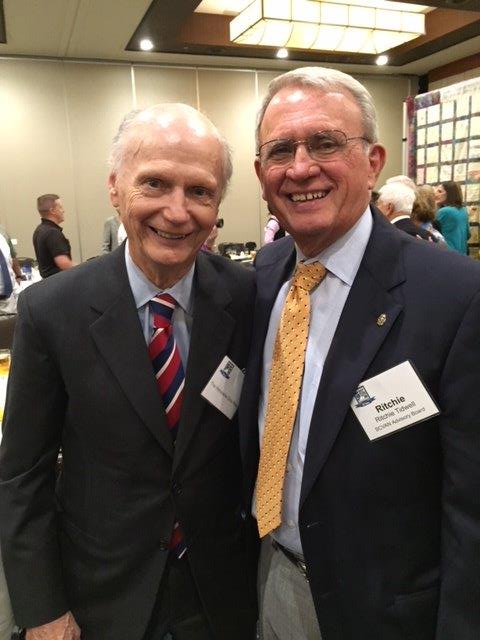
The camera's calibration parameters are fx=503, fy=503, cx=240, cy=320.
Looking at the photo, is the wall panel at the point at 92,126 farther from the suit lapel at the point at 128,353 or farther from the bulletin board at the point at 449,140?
the suit lapel at the point at 128,353

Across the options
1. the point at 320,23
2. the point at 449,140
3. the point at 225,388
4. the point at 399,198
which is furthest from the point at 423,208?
the point at 225,388

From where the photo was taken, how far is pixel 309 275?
3.92ft

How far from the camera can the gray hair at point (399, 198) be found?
408 centimetres

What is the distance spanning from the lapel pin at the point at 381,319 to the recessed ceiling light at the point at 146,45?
686 cm

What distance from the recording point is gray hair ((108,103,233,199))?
1.14 m

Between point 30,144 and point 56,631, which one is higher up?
point 30,144

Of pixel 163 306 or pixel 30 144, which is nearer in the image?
pixel 163 306

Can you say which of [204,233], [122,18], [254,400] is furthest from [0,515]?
[122,18]

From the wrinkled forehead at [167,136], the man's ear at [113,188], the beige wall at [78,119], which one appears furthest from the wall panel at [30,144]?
the wrinkled forehead at [167,136]

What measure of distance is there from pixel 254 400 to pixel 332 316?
310 millimetres

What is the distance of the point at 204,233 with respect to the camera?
3.92 ft

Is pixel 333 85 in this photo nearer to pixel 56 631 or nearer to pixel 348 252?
pixel 348 252

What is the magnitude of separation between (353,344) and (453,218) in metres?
5.15

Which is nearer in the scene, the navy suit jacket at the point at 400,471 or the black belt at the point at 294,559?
the navy suit jacket at the point at 400,471
